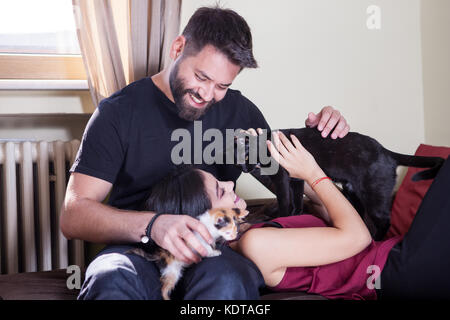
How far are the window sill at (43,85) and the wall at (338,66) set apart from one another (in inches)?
18.4

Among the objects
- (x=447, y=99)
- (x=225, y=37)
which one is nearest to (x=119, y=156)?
(x=225, y=37)

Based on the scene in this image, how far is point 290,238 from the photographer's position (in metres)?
0.95

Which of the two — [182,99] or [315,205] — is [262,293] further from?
[182,99]

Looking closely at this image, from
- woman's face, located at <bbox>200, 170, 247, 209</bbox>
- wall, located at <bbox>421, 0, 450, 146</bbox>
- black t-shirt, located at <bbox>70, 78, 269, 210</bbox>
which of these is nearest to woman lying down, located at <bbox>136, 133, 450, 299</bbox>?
woman's face, located at <bbox>200, 170, 247, 209</bbox>

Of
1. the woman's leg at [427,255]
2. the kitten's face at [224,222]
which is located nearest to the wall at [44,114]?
the kitten's face at [224,222]

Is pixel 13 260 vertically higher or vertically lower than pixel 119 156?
lower

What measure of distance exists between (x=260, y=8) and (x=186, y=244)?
1.31 meters

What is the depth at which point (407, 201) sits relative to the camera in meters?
1.54

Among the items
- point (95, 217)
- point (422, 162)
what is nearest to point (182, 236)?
point (95, 217)

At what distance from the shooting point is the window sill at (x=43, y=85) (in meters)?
1.62

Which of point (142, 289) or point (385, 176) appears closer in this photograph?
point (142, 289)

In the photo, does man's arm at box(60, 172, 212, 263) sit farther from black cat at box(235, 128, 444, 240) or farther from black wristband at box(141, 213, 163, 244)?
black cat at box(235, 128, 444, 240)

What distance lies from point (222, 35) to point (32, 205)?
3.23ft
